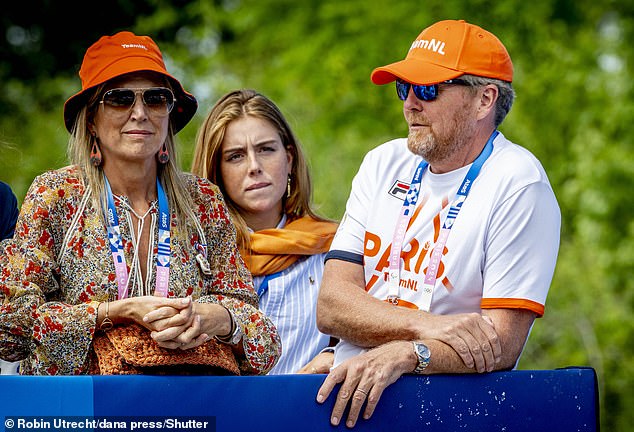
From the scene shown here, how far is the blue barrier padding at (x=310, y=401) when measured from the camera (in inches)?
112

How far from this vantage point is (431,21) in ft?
41.4

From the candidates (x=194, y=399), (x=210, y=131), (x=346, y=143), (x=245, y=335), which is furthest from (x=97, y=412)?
(x=346, y=143)

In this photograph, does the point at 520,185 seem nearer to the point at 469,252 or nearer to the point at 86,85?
the point at 469,252

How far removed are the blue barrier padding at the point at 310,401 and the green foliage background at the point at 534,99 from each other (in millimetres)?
6799

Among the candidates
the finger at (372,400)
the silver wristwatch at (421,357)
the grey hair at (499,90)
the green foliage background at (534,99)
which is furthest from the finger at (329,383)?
the green foliage background at (534,99)

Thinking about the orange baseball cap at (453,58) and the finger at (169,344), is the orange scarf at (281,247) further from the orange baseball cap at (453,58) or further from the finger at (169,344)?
the finger at (169,344)

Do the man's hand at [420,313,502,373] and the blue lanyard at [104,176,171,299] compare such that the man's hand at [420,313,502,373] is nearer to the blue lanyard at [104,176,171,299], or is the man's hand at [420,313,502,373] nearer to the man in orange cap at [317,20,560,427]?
the man in orange cap at [317,20,560,427]

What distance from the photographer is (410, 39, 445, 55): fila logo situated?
382 cm

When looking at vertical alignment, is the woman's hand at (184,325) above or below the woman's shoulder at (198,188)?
below

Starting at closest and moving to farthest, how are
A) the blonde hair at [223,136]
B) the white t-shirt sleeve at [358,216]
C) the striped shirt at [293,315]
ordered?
the white t-shirt sleeve at [358,216] < the striped shirt at [293,315] < the blonde hair at [223,136]

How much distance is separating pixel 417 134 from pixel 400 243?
16.9 inches

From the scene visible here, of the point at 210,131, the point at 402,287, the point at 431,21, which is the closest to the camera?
the point at 402,287

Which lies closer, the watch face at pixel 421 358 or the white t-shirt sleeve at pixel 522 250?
the watch face at pixel 421 358

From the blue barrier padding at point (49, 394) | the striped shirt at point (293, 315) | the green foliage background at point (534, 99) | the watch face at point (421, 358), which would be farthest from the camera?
the green foliage background at point (534, 99)
